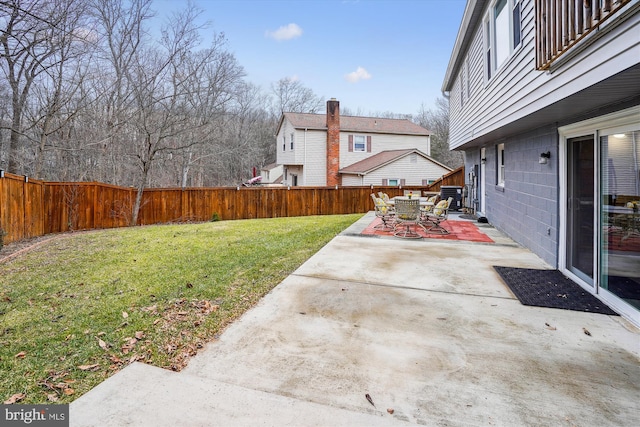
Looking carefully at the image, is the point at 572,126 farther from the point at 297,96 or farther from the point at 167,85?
the point at 297,96

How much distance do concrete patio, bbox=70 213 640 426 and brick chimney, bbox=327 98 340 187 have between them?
693 inches

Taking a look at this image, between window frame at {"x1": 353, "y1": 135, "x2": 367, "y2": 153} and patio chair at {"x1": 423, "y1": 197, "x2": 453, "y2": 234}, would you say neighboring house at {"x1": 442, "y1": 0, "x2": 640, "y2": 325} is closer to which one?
patio chair at {"x1": 423, "y1": 197, "x2": 453, "y2": 234}

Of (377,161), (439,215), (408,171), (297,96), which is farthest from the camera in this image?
(297,96)

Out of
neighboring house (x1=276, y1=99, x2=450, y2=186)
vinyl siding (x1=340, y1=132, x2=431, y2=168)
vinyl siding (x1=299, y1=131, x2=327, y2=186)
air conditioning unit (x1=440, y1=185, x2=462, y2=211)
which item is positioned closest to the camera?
air conditioning unit (x1=440, y1=185, x2=462, y2=211)

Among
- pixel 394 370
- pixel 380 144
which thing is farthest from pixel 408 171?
pixel 394 370

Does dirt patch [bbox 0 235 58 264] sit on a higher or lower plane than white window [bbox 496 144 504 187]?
lower

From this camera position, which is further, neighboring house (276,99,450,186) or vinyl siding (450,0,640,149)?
neighboring house (276,99,450,186)

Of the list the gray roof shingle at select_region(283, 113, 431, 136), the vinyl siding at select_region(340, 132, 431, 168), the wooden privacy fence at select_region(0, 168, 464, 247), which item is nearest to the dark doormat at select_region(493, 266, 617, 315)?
the wooden privacy fence at select_region(0, 168, 464, 247)

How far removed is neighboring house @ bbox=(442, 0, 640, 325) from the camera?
9.73 ft

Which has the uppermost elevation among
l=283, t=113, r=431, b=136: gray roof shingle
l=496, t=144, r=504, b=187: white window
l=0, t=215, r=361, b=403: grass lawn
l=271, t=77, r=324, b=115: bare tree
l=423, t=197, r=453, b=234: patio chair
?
l=271, t=77, r=324, b=115: bare tree

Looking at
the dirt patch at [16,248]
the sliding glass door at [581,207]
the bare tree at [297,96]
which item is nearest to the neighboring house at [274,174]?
the bare tree at [297,96]

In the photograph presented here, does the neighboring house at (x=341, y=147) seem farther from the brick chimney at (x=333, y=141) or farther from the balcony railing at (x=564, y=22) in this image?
the balcony railing at (x=564, y=22)

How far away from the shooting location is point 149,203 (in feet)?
45.9

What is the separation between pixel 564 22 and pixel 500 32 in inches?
145
